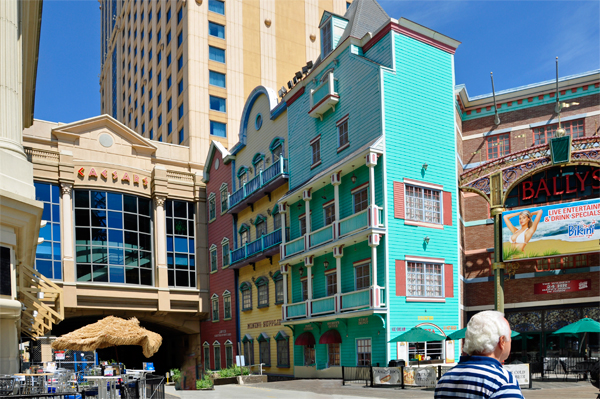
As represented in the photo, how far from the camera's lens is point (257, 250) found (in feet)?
125

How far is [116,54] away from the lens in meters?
88.3

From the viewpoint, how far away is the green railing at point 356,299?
26969 millimetres

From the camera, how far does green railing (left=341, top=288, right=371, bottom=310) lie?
2697 centimetres

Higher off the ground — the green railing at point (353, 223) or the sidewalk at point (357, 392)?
the green railing at point (353, 223)

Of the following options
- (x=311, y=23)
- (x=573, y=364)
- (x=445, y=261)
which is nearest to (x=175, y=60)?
(x=311, y=23)

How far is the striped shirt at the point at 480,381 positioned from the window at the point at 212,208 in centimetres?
4295

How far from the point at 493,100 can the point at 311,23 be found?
31715 millimetres

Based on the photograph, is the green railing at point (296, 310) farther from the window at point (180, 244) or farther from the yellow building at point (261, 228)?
the window at point (180, 244)

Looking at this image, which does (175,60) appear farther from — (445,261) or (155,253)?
(445,261)

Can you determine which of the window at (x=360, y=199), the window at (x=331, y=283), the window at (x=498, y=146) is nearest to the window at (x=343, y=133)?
the window at (x=360, y=199)

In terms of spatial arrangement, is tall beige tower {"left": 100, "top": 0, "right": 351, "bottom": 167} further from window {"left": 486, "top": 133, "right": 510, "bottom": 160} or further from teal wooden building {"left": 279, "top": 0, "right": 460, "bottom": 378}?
window {"left": 486, "top": 133, "right": 510, "bottom": 160}

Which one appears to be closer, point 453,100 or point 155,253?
point 453,100

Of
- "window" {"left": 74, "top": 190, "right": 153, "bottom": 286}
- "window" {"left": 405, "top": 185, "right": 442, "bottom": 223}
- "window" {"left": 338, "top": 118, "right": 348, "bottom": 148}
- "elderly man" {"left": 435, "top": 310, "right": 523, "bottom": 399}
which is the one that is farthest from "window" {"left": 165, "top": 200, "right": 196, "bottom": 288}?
"elderly man" {"left": 435, "top": 310, "right": 523, "bottom": 399}

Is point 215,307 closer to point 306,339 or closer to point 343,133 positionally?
point 306,339
